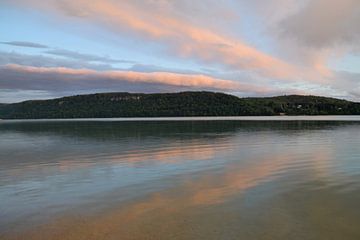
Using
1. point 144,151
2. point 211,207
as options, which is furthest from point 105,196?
point 144,151

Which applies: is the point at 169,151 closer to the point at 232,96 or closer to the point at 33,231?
the point at 33,231

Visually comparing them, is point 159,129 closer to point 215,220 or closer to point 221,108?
point 215,220

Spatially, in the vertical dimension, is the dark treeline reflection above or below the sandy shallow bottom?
above

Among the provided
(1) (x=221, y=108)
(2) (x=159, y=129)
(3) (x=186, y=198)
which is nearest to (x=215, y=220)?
(3) (x=186, y=198)

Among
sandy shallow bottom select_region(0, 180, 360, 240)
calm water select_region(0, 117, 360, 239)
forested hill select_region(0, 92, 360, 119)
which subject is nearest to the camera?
sandy shallow bottom select_region(0, 180, 360, 240)

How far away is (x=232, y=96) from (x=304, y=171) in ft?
604

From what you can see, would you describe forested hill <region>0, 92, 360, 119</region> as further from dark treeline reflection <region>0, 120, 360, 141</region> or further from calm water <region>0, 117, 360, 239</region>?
calm water <region>0, 117, 360, 239</region>

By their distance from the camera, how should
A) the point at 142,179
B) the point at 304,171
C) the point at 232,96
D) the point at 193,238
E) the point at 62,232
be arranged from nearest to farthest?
the point at 193,238 → the point at 62,232 → the point at 142,179 → the point at 304,171 → the point at 232,96

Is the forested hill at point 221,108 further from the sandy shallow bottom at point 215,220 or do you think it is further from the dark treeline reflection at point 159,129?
the sandy shallow bottom at point 215,220

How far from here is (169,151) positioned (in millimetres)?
25016

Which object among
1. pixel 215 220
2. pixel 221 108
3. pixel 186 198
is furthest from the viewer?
pixel 221 108

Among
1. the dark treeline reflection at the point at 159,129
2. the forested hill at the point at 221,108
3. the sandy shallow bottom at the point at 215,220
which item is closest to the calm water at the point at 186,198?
the sandy shallow bottom at the point at 215,220

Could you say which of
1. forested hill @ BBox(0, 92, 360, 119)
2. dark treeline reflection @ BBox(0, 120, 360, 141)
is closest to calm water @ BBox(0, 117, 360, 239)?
dark treeline reflection @ BBox(0, 120, 360, 141)

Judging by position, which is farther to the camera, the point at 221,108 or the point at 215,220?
the point at 221,108
